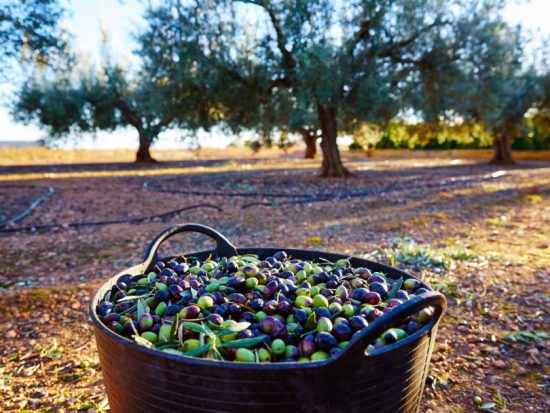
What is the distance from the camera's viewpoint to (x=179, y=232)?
250 centimetres

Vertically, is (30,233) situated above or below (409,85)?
below

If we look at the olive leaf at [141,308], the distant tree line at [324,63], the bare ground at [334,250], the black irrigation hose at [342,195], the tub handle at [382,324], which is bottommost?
the bare ground at [334,250]

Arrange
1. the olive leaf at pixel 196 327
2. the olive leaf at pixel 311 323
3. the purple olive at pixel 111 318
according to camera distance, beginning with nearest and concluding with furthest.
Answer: the olive leaf at pixel 196 327, the olive leaf at pixel 311 323, the purple olive at pixel 111 318

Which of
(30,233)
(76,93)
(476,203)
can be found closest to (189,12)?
(30,233)

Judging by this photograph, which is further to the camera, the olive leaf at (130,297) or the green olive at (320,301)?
the olive leaf at (130,297)

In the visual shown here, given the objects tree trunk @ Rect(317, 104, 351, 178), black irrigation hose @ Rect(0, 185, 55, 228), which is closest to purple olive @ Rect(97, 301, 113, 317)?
black irrigation hose @ Rect(0, 185, 55, 228)

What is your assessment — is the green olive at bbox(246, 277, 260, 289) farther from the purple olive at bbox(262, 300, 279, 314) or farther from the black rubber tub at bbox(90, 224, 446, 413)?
the black rubber tub at bbox(90, 224, 446, 413)

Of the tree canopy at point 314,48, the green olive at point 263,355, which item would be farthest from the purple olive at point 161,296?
the tree canopy at point 314,48

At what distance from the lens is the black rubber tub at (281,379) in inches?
53.7

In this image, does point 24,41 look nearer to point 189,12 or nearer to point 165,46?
point 165,46

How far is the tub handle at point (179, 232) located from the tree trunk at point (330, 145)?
45.8 feet

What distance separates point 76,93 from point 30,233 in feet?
67.7

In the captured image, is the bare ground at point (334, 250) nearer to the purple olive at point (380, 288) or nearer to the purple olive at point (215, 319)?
the purple olive at point (380, 288)

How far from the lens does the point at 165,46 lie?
1363cm
